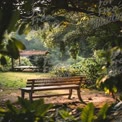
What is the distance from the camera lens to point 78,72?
1756 centimetres

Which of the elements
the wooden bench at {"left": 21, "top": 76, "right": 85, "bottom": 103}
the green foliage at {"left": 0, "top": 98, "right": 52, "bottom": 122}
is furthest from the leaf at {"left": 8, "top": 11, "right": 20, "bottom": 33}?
the wooden bench at {"left": 21, "top": 76, "right": 85, "bottom": 103}

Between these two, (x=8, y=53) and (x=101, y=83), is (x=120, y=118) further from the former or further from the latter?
(x=101, y=83)

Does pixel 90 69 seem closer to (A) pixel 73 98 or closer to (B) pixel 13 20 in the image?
(A) pixel 73 98

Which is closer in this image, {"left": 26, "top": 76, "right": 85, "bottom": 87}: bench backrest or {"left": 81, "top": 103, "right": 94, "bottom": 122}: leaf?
{"left": 81, "top": 103, "right": 94, "bottom": 122}: leaf

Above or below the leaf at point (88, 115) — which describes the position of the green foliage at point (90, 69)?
below

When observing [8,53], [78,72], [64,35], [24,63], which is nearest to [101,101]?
[64,35]

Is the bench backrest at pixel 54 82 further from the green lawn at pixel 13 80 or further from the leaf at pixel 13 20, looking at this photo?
the leaf at pixel 13 20

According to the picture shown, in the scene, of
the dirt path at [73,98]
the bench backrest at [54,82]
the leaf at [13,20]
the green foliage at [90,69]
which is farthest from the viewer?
the green foliage at [90,69]

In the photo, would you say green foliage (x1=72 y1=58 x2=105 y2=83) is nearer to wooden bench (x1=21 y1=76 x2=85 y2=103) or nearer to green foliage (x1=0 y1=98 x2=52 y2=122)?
wooden bench (x1=21 y1=76 x2=85 y2=103)

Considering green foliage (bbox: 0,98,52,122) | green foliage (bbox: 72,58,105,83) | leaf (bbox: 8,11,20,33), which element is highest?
leaf (bbox: 8,11,20,33)

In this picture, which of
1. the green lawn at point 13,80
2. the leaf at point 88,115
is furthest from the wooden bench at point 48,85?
the leaf at point 88,115

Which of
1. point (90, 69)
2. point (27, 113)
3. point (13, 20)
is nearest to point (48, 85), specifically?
point (90, 69)

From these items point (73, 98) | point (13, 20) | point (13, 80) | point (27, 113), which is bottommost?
point (13, 80)

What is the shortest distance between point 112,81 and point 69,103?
703cm
